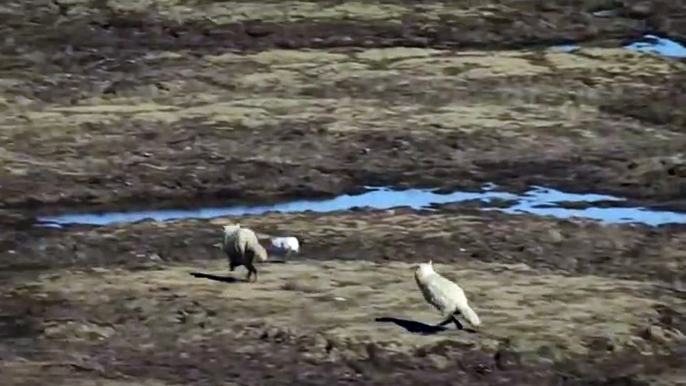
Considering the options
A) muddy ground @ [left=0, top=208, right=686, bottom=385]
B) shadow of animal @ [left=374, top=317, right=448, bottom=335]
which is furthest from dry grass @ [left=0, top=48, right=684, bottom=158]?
shadow of animal @ [left=374, top=317, right=448, bottom=335]

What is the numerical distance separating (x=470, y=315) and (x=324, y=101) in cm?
28

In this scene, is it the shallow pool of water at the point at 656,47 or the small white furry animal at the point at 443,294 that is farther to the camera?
the shallow pool of water at the point at 656,47

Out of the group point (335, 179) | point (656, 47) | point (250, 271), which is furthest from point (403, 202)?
point (656, 47)

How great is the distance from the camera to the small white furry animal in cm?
102

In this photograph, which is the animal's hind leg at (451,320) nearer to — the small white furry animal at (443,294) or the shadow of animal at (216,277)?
the small white furry animal at (443,294)

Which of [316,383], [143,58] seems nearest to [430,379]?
[316,383]

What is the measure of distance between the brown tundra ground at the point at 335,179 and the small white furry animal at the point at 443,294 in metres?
0.03

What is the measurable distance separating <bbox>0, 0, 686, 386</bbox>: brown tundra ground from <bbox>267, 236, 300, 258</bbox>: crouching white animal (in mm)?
16

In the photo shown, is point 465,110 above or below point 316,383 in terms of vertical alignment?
above

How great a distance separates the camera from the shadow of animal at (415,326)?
105 cm

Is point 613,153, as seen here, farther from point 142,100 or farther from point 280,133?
point 142,100

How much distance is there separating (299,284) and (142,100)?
0.27 m

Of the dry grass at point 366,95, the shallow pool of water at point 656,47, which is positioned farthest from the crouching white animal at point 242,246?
the shallow pool of water at point 656,47

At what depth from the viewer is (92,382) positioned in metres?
1.05
